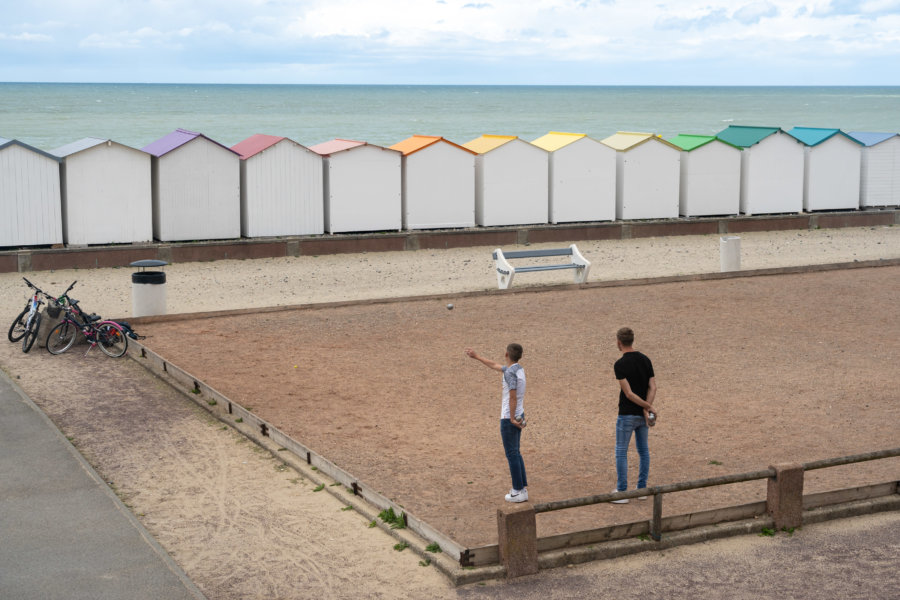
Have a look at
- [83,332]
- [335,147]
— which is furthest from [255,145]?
[83,332]

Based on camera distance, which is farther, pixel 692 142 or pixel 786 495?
pixel 692 142

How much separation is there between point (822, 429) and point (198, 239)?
44.8 feet

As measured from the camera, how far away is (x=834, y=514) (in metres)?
8.24

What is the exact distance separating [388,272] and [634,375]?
38.6ft

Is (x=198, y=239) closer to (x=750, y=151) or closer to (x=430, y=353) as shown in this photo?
(x=430, y=353)

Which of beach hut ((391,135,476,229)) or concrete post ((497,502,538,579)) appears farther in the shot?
beach hut ((391,135,476,229))

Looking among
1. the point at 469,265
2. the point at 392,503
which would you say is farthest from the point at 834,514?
the point at 469,265

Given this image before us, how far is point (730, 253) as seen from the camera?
19.2 m

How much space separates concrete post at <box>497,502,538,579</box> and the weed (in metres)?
1.02

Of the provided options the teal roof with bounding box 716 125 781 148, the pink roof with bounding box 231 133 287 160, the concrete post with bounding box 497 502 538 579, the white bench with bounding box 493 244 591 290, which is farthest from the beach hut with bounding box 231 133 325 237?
the concrete post with bounding box 497 502 538 579

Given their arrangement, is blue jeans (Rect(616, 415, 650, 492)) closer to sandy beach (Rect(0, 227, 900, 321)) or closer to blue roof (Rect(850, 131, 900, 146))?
sandy beach (Rect(0, 227, 900, 321))

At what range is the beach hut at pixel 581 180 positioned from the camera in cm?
2397

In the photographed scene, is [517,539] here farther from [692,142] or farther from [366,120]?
[366,120]

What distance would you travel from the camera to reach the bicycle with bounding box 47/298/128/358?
13586mm
